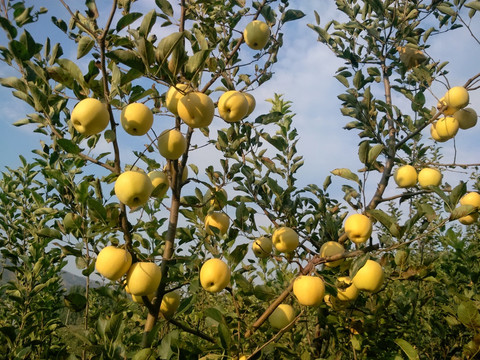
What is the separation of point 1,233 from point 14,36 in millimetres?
2863

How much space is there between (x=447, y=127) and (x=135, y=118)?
6.58 feet

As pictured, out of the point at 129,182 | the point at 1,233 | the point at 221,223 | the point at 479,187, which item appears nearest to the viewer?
the point at 129,182

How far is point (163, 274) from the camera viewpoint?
63.6 inches

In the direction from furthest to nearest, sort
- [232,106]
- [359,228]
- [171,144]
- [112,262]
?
1. [359,228]
2. [232,106]
3. [171,144]
4. [112,262]

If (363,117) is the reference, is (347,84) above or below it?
above

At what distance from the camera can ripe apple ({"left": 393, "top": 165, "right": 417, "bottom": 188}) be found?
7.45ft

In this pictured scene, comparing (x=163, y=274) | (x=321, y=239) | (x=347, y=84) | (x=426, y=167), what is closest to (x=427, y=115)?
(x=426, y=167)

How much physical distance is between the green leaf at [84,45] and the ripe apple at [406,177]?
186 centimetres

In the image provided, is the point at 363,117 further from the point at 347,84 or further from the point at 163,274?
the point at 163,274

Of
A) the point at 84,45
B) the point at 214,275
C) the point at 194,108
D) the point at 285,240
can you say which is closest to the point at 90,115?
the point at 84,45

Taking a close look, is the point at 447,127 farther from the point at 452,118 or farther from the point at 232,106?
the point at 232,106

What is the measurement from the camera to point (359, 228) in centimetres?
188

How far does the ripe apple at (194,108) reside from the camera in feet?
4.74

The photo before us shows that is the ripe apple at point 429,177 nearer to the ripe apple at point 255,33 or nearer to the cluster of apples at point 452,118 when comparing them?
the cluster of apples at point 452,118
